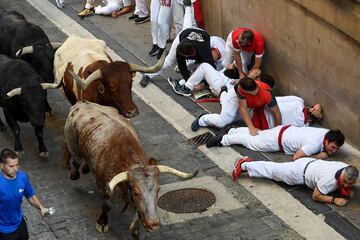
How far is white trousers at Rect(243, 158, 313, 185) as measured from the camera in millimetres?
11016

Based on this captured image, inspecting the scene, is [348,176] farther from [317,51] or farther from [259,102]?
[317,51]

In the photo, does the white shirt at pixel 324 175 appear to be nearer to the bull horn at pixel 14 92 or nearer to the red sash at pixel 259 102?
the red sash at pixel 259 102

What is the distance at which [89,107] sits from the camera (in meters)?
11.0

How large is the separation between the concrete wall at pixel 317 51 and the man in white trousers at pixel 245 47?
202 millimetres

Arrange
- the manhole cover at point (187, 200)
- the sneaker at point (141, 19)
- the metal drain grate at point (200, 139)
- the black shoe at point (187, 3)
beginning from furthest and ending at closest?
the sneaker at point (141, 19) < the black shoe at point (187, 3) < the metal drain grate at point (200, 139) < the manhole cover at point (187, 200)

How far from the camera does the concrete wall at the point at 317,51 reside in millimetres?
11766

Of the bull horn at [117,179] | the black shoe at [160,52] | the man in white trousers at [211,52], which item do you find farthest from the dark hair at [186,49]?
the bull horn at [117,179]

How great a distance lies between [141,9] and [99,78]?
6.75m

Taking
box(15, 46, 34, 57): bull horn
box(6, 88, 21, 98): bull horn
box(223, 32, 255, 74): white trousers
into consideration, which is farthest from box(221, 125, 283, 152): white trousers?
box(15, 46, 34, 57): bull horn

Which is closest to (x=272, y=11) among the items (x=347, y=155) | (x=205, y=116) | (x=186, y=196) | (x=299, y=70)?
(x=299, y=70)

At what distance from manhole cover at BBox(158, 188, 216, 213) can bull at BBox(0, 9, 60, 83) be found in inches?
137

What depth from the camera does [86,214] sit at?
10.9 meters


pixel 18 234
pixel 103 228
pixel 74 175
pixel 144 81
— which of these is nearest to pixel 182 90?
pixel 144 81

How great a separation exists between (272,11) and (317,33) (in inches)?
54.3
